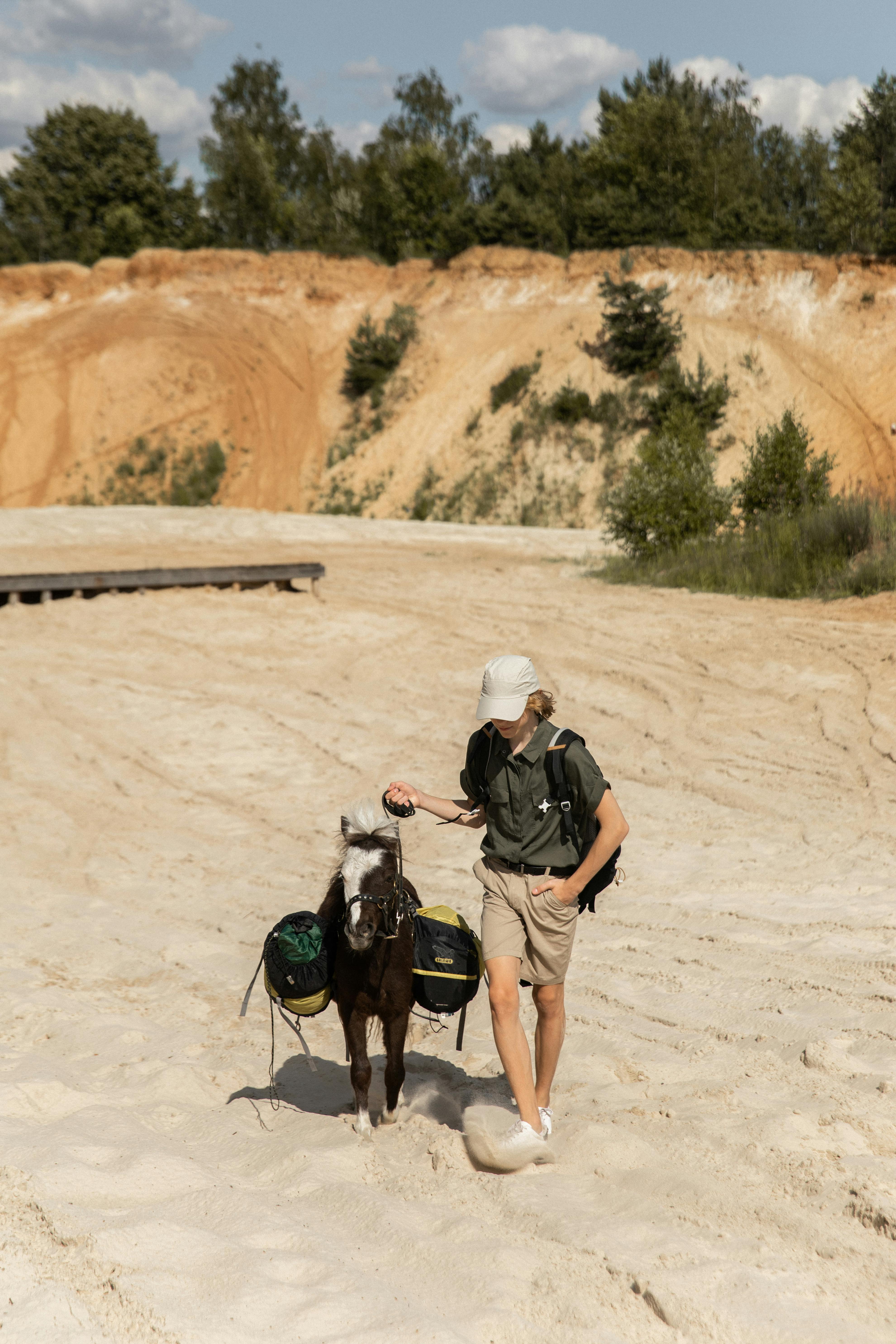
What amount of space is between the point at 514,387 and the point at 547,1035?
31146 millimetres

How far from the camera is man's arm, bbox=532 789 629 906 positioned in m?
3.65

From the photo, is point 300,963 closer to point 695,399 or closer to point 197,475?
point 695,399

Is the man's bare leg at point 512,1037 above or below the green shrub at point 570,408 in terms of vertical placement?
below

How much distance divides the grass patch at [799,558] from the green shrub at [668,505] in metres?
0.53

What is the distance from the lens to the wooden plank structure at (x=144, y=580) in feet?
44.5

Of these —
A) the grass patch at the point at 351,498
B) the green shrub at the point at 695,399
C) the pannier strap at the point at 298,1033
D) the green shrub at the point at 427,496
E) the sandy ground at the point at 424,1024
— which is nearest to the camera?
the sandy ground at the point at 424,1024

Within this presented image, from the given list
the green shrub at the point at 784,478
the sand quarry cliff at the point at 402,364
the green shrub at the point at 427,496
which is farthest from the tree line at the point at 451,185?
the green shrub at the point at 784,478

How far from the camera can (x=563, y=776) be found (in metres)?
3.70

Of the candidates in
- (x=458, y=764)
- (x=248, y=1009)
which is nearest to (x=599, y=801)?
(x=248, y=1009)

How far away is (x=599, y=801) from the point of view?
3.67m

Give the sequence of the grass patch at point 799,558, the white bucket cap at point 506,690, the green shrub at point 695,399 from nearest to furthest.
A: the white bucket cap at point 506,690 < the grass patch at point 799,558 < the green shrub at point 695,399

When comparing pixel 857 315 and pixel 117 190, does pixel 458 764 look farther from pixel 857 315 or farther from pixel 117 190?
pixel 117 190

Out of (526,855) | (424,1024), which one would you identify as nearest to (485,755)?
(526,855)

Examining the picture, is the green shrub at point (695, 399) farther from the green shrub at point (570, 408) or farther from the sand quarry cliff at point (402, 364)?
the green shrub at point (570, 408)
